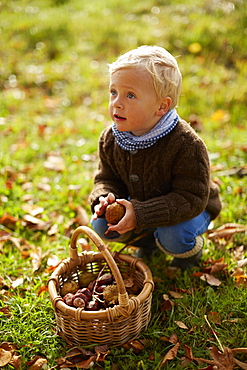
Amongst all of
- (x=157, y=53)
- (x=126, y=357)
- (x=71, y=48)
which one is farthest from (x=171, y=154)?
(x=71, y=48)

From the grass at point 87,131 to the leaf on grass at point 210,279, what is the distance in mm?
35

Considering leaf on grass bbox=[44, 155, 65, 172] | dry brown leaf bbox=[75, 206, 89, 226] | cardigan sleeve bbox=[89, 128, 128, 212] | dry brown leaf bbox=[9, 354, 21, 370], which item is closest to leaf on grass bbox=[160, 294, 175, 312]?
cardigan sleeve bbox=[89, 128, 128, 212]

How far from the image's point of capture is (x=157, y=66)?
205cm

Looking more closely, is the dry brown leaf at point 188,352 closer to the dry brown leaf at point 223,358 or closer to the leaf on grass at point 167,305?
the dry brown leaf at point 223,358

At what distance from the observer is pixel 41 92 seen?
17.9 feet

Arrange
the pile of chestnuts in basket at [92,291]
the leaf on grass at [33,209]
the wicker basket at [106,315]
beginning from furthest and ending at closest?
the leaf on grass at [33,209]
the pile of chestnuts in basket at [92,291]
the wicker basket at [106,315]

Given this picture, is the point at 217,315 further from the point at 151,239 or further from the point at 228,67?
the point at 228,67

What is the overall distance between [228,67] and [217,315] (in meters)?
4.12

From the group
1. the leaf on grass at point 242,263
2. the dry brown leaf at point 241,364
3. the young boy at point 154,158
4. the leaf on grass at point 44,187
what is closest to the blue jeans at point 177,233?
the young boy at point 154,158

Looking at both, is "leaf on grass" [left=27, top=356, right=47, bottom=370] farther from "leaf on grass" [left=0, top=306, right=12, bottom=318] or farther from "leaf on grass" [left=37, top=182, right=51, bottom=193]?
"leaf on grass" [left=37, top=182, right=51, bottom=193]

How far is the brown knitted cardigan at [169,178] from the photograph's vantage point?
2184mm

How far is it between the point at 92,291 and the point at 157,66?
128 centimetres

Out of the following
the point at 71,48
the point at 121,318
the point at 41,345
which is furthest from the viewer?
the point at 71,48

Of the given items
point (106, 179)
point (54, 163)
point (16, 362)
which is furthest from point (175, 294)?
point (54, 163)
